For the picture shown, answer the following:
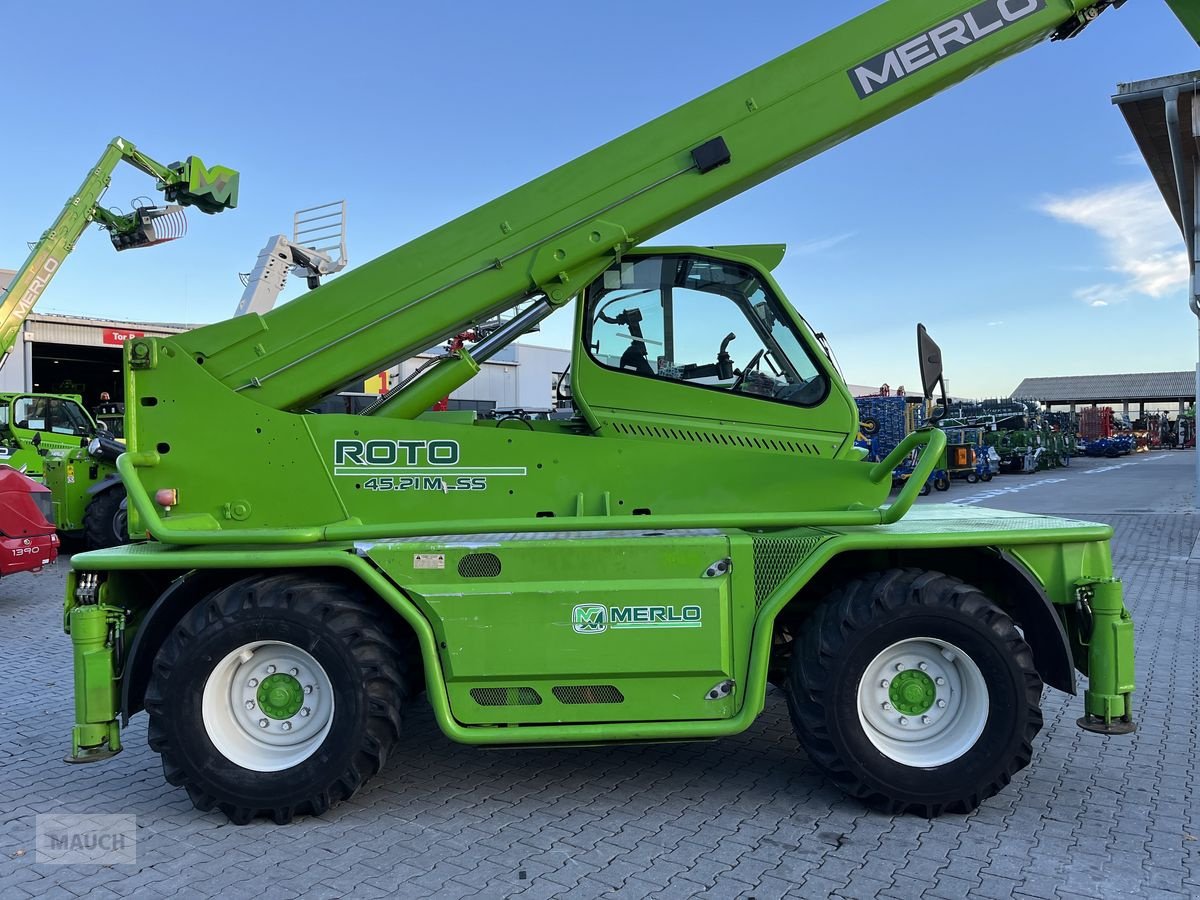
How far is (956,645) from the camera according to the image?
165 inches

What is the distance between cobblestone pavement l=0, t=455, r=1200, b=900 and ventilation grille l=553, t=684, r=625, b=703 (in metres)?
0.58

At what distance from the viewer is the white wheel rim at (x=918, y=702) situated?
170 inches


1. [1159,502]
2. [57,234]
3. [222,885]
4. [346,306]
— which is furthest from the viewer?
[1159,502]

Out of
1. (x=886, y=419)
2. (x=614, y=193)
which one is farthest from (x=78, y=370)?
(x=614, y=193)

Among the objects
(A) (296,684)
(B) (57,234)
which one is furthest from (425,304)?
(B) (57,234)

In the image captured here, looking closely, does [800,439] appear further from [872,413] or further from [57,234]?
[872,413]

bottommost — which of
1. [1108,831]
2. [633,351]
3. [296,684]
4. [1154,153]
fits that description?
[1108,831]

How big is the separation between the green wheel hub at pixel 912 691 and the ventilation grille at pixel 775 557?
2.61ft

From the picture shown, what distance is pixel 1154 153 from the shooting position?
1852cm

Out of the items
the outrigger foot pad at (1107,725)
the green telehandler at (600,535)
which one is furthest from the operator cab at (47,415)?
the outrigger foot pad at (1107,725)

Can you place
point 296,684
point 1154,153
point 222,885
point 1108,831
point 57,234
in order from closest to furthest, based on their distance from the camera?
1. point 222,885
2. point 1108,831
3. point 296,684
4. point 57,234
5. point 1154,153

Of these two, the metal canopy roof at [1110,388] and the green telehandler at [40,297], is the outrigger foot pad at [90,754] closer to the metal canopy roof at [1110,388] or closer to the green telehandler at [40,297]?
the green telehandler at [40,297]

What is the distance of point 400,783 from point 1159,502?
2098 centimetres

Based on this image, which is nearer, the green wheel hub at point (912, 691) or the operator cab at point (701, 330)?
the green wheel hub at point (912, 691)
